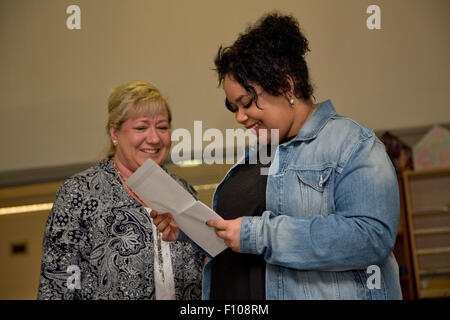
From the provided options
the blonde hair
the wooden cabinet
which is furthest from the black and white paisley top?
the wooden cabinet

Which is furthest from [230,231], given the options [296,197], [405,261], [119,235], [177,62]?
[405,261]

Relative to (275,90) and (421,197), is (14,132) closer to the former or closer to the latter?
(275,90)

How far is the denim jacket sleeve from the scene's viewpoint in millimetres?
1111

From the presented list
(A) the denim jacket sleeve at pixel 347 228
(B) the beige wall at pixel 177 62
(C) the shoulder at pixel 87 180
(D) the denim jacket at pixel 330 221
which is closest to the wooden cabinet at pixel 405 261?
(B) the beige wall at pixel 177 62

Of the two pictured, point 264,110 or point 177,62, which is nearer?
point 264,110

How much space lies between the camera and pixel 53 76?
139 inches

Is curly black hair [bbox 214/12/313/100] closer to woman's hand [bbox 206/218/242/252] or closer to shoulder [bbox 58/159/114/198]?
woman's hand [bbox 206/218/242/252]

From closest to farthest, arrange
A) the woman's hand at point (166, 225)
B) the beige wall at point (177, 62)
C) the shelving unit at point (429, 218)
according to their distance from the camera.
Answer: the woman's hand at point (166, 225), the beige wall at point (177, 62), the shelving unit at point (429, 218)

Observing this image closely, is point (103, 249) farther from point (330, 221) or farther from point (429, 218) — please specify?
point (429, 218)

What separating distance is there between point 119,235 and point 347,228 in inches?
35.1

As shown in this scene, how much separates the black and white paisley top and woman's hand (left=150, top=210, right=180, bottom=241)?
9.5 inches

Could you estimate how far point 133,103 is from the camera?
1889mm

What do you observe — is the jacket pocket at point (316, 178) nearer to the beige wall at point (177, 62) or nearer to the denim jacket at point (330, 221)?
the denim jacket at point (330, 221)

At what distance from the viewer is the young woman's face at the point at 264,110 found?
1311 mm
